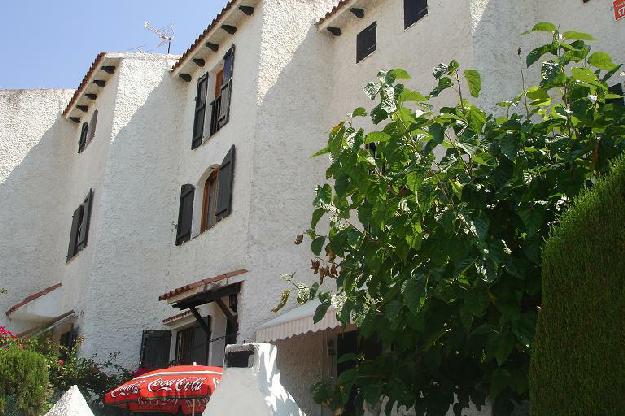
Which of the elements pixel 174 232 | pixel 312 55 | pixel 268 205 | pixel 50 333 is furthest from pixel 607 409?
pixel 50 333

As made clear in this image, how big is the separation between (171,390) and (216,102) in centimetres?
985

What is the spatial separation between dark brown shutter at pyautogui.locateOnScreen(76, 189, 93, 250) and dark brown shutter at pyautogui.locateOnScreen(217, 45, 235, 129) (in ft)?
17.4

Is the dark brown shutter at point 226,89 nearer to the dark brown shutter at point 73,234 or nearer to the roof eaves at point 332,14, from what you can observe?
the roof eaves at point 332,14

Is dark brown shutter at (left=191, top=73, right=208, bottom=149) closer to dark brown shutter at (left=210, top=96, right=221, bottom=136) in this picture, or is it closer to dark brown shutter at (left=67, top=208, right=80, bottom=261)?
dark brown shutter at (left=210, top=96, right=221, bottom=136)

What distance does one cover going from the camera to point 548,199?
7605mm

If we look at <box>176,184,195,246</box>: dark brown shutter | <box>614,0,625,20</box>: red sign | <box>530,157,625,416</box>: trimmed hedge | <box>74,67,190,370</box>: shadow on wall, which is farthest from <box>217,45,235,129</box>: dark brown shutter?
<box>530,157,625,416</box>: trimmed hedge

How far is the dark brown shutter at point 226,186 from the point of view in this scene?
17.8 m

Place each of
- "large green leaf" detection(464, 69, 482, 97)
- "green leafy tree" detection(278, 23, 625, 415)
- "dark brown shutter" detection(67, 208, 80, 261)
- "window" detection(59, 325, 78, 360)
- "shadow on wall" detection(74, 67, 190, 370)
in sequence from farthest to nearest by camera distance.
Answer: "dark brown shutter" detection(67, 208, 80, 261) → "window" detection(59, 325, 78, 360) → "shadow on wall" detection(74, 67, 190, 370) → "large green leaf" detection(464, 69, 482, 97) → "green leafy tree" detection(278, 23, 625, 415)

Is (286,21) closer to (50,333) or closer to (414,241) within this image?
(50,333)

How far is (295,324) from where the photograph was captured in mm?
13906

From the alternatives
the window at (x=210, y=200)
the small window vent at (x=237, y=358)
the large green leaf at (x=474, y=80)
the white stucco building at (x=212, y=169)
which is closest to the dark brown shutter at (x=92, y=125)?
the white stucco building at (x=212, y=169)

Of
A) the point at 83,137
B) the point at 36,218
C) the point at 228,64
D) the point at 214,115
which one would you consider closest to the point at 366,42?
the point at 228,64

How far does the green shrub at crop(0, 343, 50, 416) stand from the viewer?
16734 mm

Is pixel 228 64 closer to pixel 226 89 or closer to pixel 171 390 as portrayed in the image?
pixel 226 89
